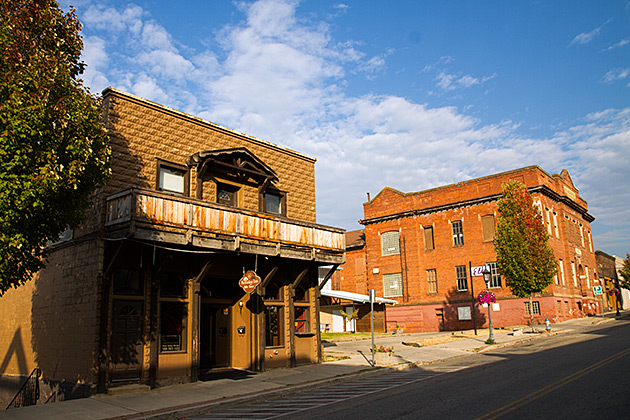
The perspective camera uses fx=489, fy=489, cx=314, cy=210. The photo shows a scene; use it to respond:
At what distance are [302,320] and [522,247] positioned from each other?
1867 centimetres

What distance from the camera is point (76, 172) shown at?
36.5 feet

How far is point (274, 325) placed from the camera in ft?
60.4

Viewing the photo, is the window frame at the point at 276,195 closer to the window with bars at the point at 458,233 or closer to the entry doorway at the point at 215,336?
the entry doorway at the point at 215,336

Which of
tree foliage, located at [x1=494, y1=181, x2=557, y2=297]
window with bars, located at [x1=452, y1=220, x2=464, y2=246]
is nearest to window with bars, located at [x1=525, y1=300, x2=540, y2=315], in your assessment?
tree foliage, located at [x1=494, y1=181, x2=557, y2=297]

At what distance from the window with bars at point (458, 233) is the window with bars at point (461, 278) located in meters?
2.04

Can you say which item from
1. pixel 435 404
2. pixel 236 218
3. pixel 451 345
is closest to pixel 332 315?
pixel 451 345

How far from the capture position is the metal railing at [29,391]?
49.5ft

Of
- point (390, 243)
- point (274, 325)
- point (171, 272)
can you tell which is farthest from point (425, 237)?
point (171, 272)

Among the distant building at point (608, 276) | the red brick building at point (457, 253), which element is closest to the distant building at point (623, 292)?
the distant building at point (608, 276)

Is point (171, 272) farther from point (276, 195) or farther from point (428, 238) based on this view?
point (428, 238)

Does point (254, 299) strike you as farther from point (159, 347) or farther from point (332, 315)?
point (332, 315)

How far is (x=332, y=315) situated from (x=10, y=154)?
3511 centimetres

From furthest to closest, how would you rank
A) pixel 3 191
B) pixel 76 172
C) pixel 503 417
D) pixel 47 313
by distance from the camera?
pixel 47 313 < pixel 76 172 < pixel 3 191 < pixel 503 417

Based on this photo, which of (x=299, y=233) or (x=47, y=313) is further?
(x=299, y=233)
